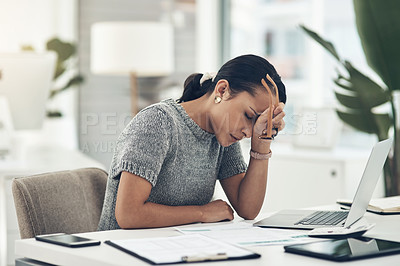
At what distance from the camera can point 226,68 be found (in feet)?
5.30

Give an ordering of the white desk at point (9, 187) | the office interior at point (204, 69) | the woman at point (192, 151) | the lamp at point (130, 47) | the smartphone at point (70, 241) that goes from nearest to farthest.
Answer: the smartphone at point (70, 241), the woman at point (192, 151), the white desk at point (9, 187), the office interior at point (204, 69), the lamp at point (130, 47)

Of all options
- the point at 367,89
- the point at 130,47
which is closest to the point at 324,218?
the point at 367,89

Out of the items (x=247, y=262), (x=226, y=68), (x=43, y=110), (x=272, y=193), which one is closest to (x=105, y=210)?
(x=226, y=68)

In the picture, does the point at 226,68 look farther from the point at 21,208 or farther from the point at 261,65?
the point at 21,208

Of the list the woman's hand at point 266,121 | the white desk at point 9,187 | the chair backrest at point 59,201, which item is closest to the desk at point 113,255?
the chair backrest at point 59,201

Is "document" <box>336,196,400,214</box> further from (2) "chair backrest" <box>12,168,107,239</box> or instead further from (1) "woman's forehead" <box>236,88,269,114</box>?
(2) "chair backrest" <box>12,168,107,239</box>

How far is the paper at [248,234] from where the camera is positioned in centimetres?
126

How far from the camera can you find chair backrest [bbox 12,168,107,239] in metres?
1.54

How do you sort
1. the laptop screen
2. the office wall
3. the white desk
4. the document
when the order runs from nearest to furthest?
the laptop screen → the document → the white desk → the office wall

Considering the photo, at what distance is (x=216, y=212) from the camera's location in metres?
1.53

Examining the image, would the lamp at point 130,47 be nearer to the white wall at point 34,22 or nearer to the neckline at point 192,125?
the white wall at point 34,22

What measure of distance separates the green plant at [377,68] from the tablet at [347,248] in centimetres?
128

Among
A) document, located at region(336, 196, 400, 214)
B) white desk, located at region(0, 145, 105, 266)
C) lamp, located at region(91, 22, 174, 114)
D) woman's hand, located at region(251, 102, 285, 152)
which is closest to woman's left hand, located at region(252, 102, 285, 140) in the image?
woman's hand, located at region(251, 102, 285, 152)

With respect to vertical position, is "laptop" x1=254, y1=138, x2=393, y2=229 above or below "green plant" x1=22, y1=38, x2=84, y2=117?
below
